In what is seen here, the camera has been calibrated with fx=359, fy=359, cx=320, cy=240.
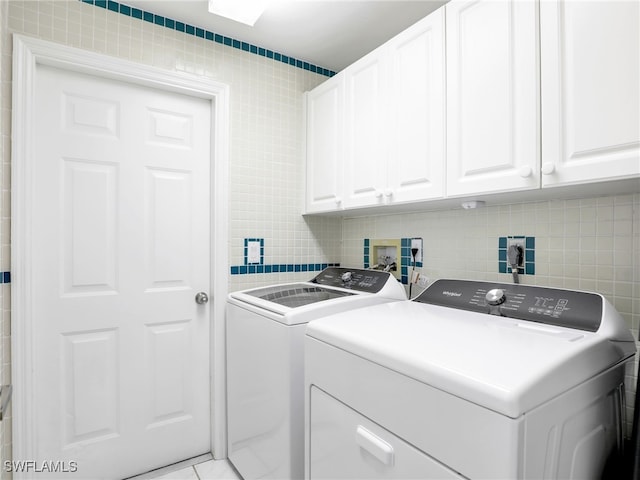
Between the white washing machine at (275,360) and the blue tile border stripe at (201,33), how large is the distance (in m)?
1.35

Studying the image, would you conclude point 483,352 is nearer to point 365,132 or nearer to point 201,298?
point 365,132

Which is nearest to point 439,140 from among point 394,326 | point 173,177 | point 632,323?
point 394,326

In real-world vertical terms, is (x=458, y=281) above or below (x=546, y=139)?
below

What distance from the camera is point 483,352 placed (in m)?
0.87

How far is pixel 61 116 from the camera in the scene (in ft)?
5.56

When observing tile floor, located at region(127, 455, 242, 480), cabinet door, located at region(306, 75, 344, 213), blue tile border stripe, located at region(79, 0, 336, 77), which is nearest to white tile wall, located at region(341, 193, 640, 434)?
cabinet door, located at region(306, 75, 344, 213)

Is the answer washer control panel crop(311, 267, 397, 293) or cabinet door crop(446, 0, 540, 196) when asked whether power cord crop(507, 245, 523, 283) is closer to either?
cabinet door crop(446, 0, 540, 196)

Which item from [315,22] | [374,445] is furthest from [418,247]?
[315,22]

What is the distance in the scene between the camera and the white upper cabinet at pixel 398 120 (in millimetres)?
1439

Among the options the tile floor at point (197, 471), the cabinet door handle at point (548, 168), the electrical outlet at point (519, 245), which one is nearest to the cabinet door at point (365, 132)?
the electrical outlet at point (519, 245)

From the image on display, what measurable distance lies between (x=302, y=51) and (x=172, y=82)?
2.59 feet

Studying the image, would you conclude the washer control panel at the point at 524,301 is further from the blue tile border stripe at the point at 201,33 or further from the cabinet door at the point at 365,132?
the blue tile border stripe at the point at 201,33

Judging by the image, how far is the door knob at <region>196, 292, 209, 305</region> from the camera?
6.63 feet

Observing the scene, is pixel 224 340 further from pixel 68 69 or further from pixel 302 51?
pixel 302 51
